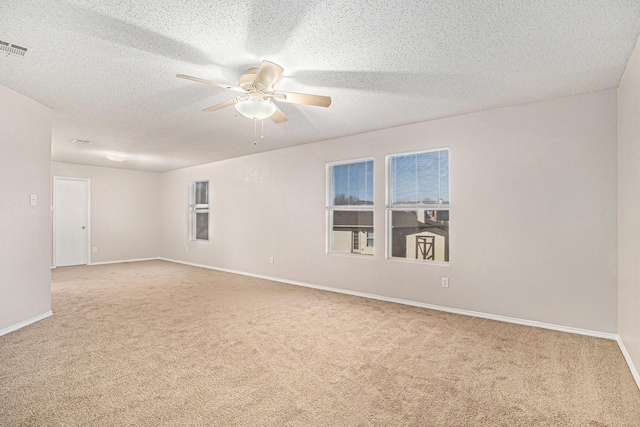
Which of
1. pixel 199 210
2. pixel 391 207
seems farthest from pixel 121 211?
pixel 391 207

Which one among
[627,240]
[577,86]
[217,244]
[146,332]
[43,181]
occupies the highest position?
[577,86]

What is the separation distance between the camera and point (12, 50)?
2457mm

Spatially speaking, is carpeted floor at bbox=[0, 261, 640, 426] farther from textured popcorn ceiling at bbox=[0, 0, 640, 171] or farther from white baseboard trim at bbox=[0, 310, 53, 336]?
textured popcorn ceiling at bbox=[0, 0, 640, 171]

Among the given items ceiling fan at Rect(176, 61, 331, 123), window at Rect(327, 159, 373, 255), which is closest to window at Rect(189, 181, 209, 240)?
window at Rect(327, 159, 373, 255)

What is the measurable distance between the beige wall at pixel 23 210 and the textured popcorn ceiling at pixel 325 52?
0.28 meters

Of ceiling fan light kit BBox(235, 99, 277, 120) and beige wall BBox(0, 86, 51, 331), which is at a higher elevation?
ceiling fan light kit BBox(235, 99, 277, 120)

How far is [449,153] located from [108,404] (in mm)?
4155

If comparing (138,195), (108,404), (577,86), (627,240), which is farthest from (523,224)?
(138,195)

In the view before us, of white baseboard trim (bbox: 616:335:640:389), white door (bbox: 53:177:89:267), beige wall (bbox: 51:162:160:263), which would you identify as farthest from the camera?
beige wall (bbox: 51:162:160:263)

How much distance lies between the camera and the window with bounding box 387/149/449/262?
14.0 feet

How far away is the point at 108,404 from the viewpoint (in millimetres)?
2031

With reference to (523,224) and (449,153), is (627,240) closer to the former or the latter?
(523,224)

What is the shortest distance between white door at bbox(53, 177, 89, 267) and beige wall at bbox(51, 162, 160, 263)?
5.9 inches

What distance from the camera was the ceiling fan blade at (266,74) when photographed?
2.35m
